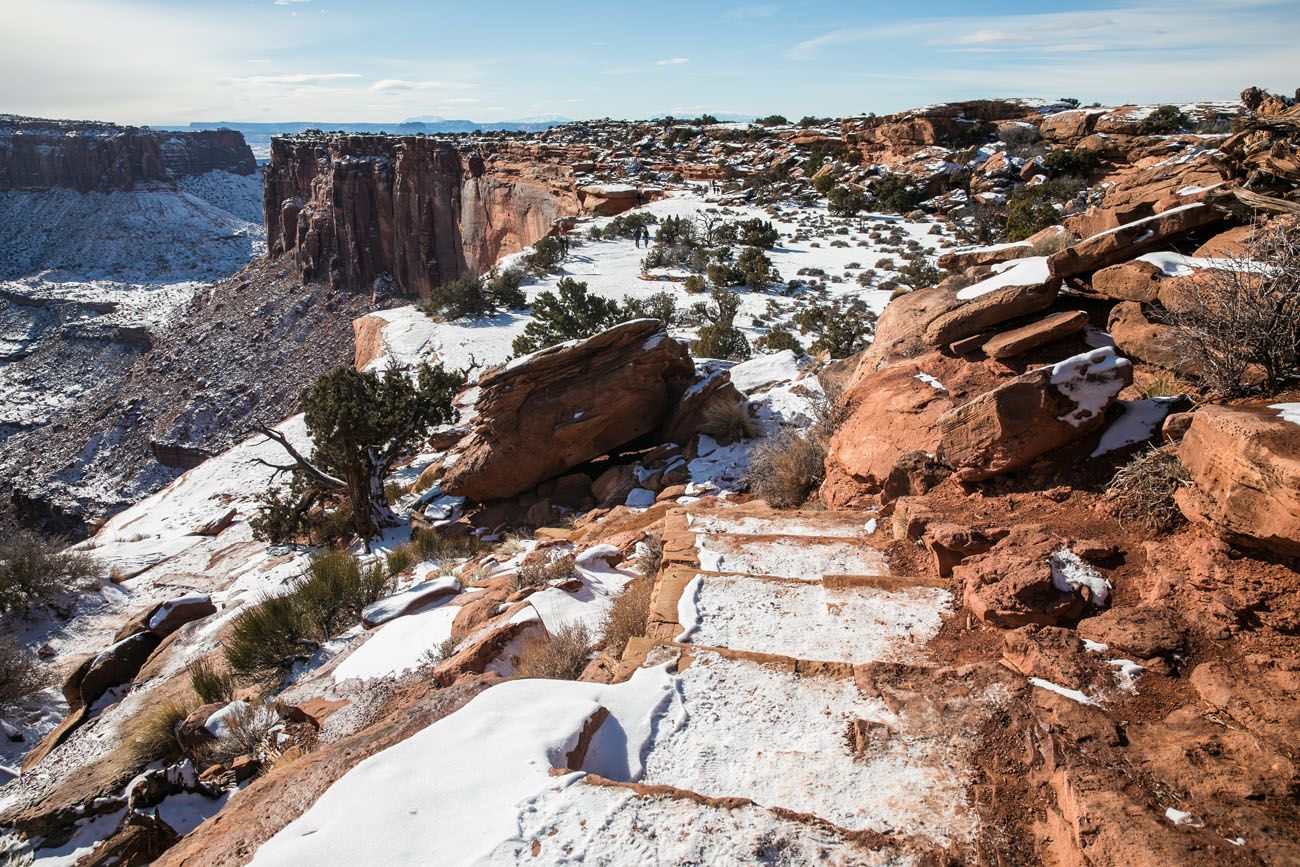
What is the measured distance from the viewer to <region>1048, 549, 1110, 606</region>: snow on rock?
367 cm

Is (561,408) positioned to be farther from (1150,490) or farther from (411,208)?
(411,208)

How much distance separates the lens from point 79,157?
238 ft

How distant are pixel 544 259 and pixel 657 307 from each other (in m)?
7.25

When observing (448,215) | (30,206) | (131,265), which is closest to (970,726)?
(448,215)

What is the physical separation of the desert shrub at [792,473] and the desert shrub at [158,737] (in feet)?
19.0

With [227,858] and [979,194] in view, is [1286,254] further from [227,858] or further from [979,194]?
[979,194]

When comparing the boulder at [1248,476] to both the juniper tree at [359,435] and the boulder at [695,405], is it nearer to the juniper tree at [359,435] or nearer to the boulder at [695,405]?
the boulder at [695,405]

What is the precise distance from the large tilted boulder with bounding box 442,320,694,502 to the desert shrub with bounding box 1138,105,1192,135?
25510mm

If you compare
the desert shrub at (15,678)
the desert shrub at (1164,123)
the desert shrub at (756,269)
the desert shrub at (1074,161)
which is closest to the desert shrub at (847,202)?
the desert shrub at (1074,161)

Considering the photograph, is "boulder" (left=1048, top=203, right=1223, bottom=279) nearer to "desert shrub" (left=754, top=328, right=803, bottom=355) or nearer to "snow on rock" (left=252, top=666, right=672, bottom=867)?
"snow on rock" (left=252, top=666, right=672, bottom=867)

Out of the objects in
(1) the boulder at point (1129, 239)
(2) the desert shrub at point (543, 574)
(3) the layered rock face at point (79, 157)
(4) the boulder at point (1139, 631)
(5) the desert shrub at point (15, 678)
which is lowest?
(5) the desert shrub at point (15, 678)

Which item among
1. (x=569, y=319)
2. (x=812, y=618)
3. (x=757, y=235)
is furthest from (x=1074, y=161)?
(x=812, y=618)

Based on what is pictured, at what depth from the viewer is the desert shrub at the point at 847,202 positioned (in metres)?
26.0

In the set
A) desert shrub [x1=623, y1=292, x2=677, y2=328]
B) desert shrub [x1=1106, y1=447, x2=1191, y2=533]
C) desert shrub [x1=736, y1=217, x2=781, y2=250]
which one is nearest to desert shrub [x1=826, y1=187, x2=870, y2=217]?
desert shrub [x1=736, y1=217, x2=781, y2=250]
